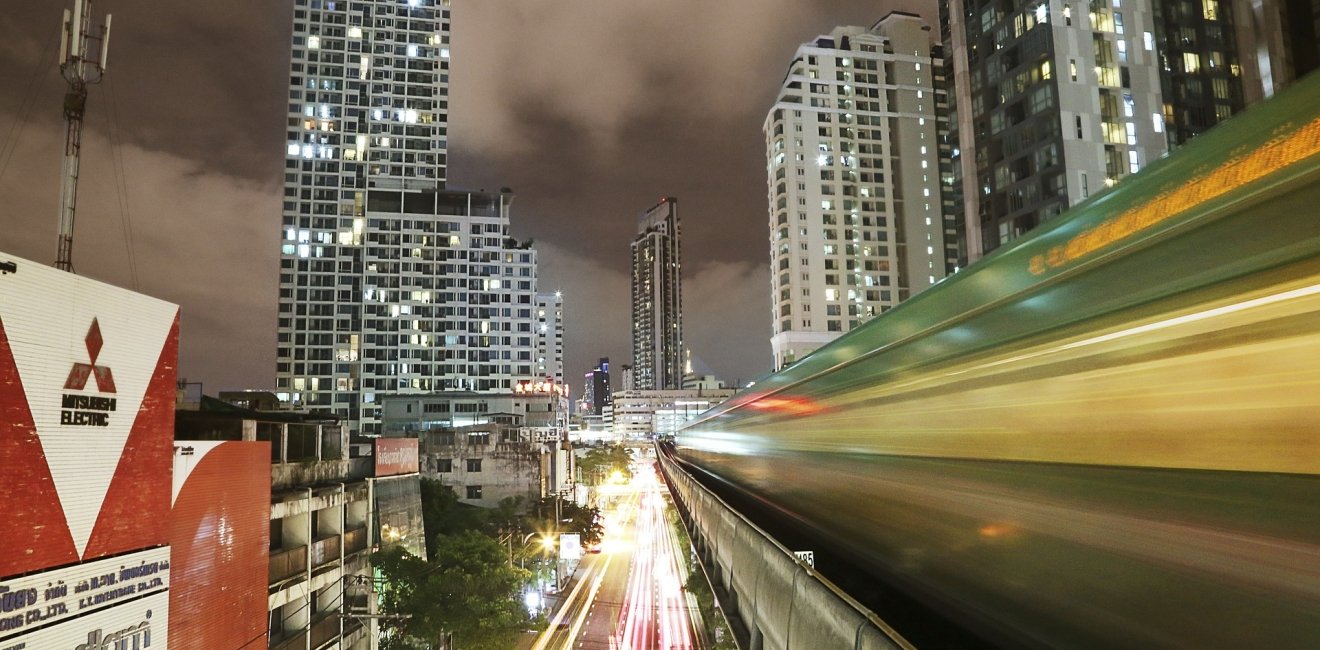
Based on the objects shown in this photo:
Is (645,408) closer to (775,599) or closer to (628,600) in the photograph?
(628,600)

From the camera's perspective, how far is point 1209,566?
99.1 inches

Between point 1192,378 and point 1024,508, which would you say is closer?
point 1192,378

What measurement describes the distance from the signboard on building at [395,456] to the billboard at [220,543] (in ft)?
29.2

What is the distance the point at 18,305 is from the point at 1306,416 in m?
→ 14.1

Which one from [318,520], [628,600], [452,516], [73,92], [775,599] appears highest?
[73,92]

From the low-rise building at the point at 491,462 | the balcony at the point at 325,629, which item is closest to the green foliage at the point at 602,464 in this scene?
the low-rise building at the point at 491,462

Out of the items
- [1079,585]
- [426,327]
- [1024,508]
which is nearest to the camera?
[1079,585]

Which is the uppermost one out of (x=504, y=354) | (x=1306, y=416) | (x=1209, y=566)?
(x=504, y=354)

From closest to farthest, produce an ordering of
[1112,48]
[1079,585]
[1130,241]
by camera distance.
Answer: [1130,241], [1079,585], [1112,48]

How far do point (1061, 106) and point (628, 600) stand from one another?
34.6m

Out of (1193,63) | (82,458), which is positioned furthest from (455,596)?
(1193,63)

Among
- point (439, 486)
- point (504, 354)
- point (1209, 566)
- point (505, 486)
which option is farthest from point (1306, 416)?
→ point (504, 354)

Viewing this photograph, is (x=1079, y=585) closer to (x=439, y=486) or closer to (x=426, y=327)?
(x=439, y=486)

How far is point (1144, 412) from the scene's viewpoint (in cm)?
272
